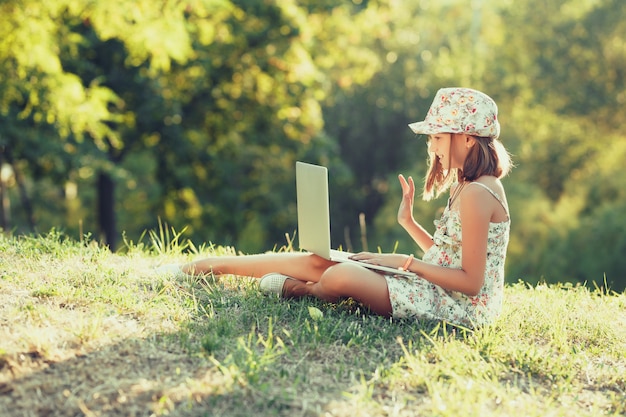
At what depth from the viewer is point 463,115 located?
156 inches

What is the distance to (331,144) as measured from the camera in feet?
52.7

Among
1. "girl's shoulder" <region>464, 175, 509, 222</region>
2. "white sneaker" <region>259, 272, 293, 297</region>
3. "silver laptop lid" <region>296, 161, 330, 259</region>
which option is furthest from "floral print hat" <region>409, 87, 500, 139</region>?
"white sneaker" <region>259, 272, 293, 297</region>

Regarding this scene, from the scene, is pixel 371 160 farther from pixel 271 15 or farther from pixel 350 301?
pixel 350 301

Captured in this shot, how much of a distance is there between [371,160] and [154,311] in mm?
19692

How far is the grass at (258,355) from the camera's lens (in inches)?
116

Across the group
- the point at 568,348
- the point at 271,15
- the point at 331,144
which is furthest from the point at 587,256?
the point at 568,348

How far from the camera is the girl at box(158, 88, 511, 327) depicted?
3863 mm

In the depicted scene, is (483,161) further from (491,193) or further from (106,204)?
(106,204)

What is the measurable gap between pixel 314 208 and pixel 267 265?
61 cm

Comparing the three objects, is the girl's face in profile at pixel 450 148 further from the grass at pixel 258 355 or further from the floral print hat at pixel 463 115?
the grass at pixel 258 355

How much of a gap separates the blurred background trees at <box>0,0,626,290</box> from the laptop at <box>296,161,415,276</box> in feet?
3.92

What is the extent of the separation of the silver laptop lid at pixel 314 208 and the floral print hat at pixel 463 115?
0.60 meters

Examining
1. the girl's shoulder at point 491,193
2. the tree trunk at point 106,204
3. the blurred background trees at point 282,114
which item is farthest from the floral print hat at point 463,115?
the tree trunk at point 106,204

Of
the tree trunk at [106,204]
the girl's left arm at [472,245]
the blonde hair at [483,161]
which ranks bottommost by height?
the tree trunk at [106,204]
